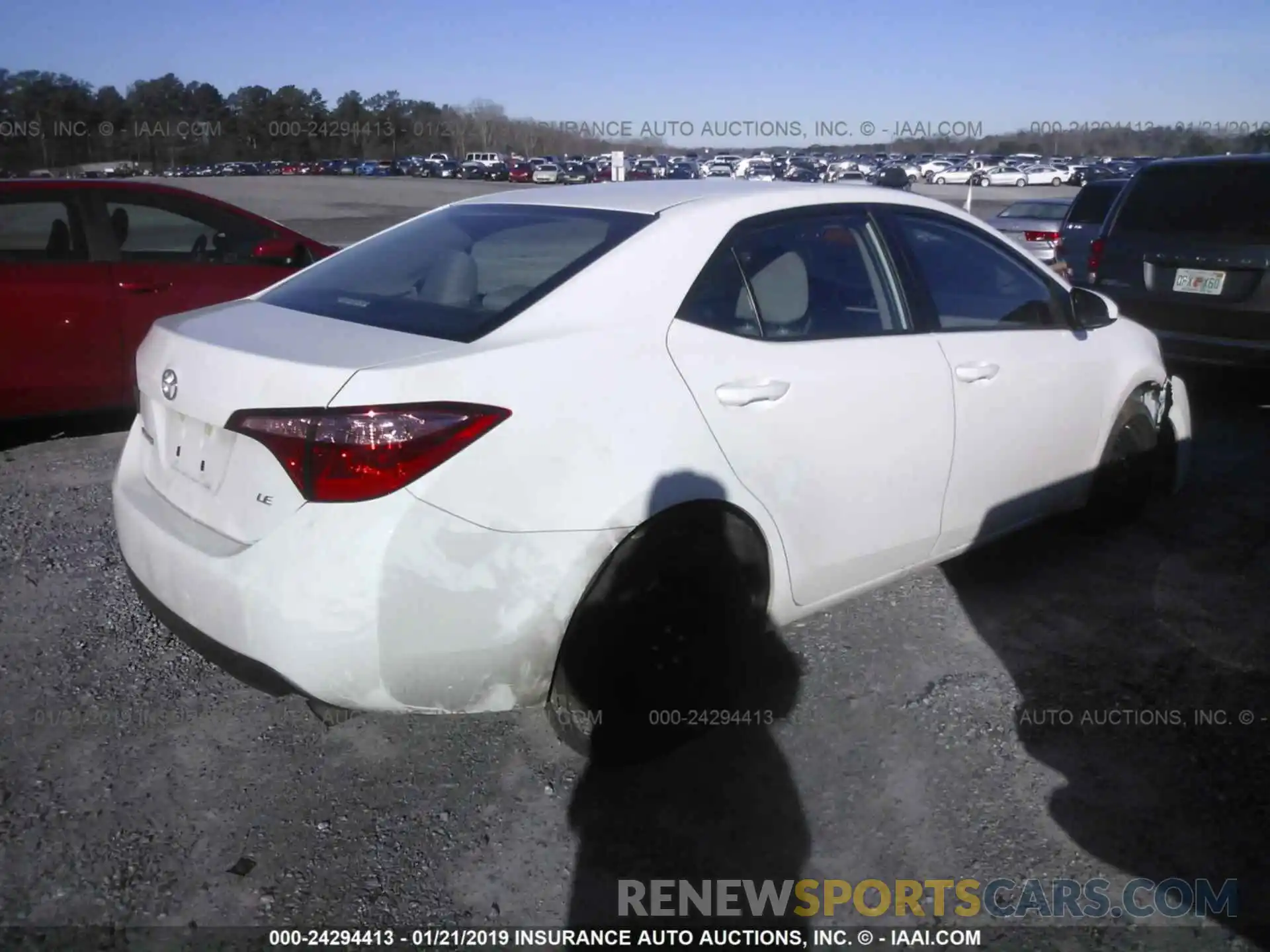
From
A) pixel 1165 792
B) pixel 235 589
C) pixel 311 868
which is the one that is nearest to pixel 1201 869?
pixel 1165 792

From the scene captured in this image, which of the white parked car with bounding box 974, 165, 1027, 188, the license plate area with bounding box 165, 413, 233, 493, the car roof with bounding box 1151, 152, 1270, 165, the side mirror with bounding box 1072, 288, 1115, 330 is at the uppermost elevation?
the white parked car with bounding box 974, 165, 1027, 188

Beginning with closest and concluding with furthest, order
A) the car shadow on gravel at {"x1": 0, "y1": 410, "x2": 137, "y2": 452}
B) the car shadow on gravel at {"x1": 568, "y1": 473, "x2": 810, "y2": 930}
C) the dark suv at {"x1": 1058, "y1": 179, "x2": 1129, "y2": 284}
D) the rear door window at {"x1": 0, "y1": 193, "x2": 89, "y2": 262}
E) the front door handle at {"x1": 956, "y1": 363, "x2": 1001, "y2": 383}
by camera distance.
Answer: the car shadow on gravel at {"x1": 568, "y1": 473, "x2": 810, "y2": 930}, the front door handle at {"x1": 956, "y1": 363, "x2": 1001, "y2": 383}, the rear door window at {"x1": 0, "y1": 193, "x2": 89, "y2": 262}, the car shadow on gravel at {"x1": 0, "y1": 410, "x2": 137, "y2": 452}, the dark suv at {"x1": 1058, "y1": 179, "x2": 1129, "y2": 284}

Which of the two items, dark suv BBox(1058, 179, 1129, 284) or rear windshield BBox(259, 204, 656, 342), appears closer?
rear windshield BBox(259, 204, 656, 342)

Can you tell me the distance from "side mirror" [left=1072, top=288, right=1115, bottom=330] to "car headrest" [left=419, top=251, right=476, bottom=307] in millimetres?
2382

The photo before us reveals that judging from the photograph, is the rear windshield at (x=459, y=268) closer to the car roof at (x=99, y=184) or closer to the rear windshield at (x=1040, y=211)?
the car roof at (x=99, y=184)

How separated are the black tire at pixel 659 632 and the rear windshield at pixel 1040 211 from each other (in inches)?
482

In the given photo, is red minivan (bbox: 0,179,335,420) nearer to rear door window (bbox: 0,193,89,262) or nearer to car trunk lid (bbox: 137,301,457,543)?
rear door window (bbox: 0,193,89,262)

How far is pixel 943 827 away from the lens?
2.78 m

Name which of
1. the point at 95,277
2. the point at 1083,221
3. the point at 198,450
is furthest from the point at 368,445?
the point at 1083,221

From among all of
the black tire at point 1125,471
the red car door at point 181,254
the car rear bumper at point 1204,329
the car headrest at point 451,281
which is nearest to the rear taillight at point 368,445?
the car headrest at point 451,281

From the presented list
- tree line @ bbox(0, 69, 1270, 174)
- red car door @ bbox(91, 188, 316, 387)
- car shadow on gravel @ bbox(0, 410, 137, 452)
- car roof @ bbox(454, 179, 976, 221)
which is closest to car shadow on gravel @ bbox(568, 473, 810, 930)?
car roof @ bbox(454, 179, 976, 221)

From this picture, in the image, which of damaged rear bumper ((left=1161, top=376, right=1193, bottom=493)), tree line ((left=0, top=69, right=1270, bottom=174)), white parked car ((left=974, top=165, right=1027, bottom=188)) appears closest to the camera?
damaged rear bumper ((left=1161, top=376, right=1193, bottom=493))

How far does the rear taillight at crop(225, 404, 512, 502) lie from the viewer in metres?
2.36

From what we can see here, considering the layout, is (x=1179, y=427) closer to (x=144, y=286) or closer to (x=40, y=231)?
(x=144, y=286)
